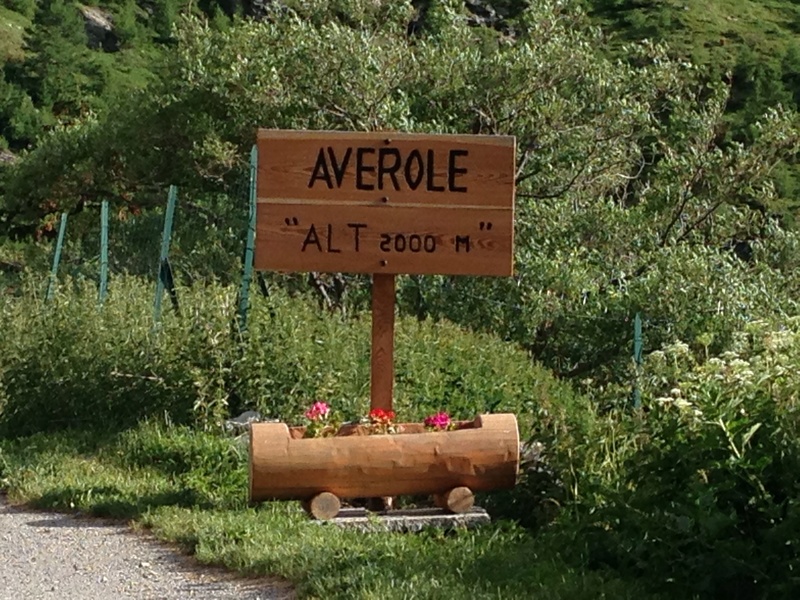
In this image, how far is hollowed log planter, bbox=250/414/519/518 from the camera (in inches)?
285

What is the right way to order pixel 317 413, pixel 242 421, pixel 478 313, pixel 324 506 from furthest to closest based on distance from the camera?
pixel 478 313 → pixel 242 421 → pixel 317 413 → pixel 324 506

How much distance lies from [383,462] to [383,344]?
1081 millimetres

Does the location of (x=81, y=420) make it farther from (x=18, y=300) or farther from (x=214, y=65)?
(x=214, y=65)

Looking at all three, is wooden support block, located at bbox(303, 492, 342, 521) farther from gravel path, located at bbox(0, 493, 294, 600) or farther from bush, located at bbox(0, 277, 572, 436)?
bush, located at bbox(0, 277, 572, 436)

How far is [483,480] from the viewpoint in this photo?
755cm

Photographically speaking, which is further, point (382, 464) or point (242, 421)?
point (242, 421)

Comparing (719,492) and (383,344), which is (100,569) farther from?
(719,492)

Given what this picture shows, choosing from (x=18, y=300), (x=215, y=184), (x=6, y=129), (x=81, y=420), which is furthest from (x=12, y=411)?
(x=6, y=129)

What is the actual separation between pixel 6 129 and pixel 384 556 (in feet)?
228

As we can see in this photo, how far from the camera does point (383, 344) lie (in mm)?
8242

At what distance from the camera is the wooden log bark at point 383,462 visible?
7238mm

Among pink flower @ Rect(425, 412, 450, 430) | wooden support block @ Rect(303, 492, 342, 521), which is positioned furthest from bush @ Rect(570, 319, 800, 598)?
wooden support block @ Rect(303, 492, 342, 521)

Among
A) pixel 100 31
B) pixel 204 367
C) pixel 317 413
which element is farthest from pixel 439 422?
pixel 100 31

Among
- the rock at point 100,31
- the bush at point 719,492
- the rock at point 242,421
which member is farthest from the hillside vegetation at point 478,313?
the rock at point 100,31
